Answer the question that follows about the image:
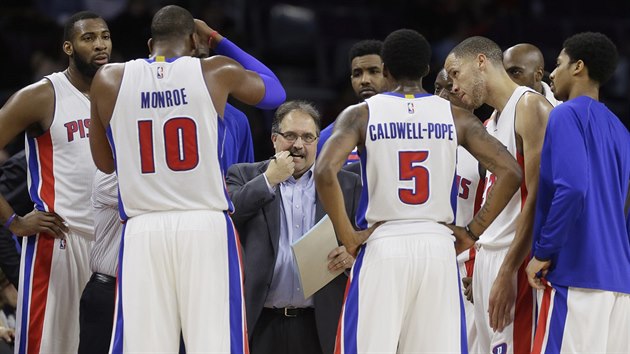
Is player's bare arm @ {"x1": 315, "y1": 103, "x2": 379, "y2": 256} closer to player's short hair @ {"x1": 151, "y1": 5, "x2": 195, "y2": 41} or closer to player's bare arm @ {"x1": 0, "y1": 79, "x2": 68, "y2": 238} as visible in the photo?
player's short hair @ {"x1": 151, "y1": 5, "x2": 195, "y2": 41}

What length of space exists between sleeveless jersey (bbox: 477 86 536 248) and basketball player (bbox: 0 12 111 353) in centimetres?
256

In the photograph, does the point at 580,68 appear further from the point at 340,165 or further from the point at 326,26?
the point at 326,26

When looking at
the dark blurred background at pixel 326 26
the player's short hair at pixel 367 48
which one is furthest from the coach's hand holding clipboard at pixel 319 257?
the dark blurred background at pixel 326 26

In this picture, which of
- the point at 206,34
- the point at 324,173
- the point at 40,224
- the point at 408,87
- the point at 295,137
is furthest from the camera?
the point at 40,224

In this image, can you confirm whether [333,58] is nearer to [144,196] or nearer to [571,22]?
[571,22]

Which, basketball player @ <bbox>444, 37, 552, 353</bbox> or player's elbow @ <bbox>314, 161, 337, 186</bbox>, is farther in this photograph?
basketball player @ <bbox>444, 37, 552, 353</bbox>

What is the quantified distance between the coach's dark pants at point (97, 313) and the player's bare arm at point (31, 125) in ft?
1.89

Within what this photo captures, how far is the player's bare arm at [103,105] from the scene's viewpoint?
17.7ft

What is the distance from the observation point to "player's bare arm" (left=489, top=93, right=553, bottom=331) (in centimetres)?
575

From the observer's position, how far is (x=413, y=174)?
17.6 ft

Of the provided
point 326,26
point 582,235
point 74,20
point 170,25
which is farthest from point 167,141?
point 326,26

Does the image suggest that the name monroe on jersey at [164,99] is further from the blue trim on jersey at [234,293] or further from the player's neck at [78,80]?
the player's neck at [78,80]

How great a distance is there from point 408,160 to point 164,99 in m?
1.32

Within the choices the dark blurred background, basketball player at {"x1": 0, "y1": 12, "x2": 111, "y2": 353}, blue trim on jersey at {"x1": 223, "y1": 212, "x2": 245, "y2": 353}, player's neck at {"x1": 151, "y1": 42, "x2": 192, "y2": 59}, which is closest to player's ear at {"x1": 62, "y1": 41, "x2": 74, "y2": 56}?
basketball player at {"x1": 0, "y1": 12, "x2": 111, "y2": 353}
